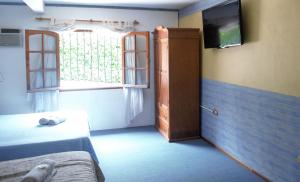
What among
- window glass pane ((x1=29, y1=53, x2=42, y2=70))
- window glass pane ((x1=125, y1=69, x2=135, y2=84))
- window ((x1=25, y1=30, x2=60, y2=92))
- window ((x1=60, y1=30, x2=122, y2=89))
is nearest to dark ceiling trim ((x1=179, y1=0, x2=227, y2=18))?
window ((x1=60, y1=30, x2=122, y2=89))

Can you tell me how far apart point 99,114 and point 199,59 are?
1.97 metres

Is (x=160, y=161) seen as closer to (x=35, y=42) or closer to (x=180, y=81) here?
(x=180, y=81)

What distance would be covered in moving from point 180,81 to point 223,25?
118 cm

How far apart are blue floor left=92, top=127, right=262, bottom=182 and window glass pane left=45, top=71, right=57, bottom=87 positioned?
108 cm

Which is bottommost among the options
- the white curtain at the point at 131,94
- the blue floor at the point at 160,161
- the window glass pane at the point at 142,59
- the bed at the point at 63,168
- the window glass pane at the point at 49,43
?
the blue floor at the point at 160,161

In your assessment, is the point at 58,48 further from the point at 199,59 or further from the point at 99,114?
the point at 199,59

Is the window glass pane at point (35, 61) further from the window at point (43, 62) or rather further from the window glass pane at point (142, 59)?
the window glass pane at point (142, 59)

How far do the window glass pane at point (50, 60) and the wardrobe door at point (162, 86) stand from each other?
1720 mm

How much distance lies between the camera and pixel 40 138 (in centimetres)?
287

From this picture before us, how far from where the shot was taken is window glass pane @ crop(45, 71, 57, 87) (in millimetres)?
4469

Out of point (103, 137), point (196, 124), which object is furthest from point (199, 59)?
point (103, 137)

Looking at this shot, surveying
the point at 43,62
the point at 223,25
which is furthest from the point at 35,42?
the point at 223,25

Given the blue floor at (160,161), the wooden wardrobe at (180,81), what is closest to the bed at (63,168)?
the blue floor at (160,161)

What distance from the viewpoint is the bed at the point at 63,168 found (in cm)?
180
